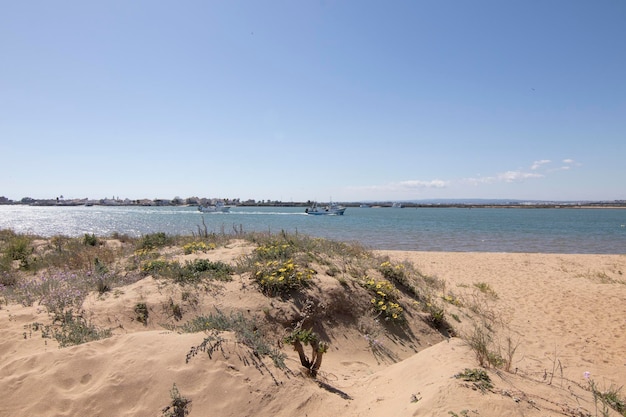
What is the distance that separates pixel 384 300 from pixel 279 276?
8.86 ft

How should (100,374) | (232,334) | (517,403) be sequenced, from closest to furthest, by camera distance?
(517,403) < (100,374) < (232,334)

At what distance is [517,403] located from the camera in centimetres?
346

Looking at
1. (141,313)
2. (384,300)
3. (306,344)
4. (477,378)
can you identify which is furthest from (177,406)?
(384,300)

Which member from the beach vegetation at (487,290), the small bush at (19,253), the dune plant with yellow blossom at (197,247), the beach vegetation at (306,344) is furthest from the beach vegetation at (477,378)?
the small bush at (19,253)

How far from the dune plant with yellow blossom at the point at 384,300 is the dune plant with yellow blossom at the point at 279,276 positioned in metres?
1.60

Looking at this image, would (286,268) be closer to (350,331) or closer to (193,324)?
(350,331)

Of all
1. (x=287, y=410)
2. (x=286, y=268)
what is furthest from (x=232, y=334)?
(x=286, y=268)

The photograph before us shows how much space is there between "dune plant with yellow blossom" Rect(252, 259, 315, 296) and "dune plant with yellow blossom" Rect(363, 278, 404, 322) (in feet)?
5.23

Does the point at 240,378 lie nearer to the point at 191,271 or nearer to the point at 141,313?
the point at 141,313

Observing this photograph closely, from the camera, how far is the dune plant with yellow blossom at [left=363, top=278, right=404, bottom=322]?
7.91m

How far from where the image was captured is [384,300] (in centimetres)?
839

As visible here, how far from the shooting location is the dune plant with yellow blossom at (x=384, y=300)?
7.91 metres

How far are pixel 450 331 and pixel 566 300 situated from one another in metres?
6.48

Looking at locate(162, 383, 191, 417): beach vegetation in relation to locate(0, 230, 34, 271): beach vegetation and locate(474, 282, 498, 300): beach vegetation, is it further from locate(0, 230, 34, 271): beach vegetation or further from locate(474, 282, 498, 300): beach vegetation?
locate(474, 282, 498, 300): beach vegetation
